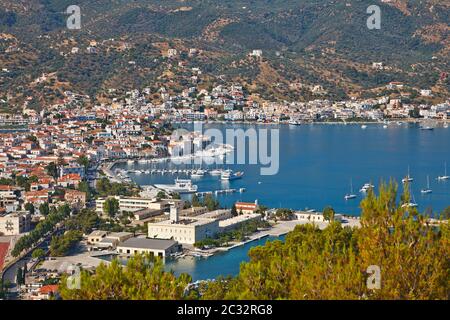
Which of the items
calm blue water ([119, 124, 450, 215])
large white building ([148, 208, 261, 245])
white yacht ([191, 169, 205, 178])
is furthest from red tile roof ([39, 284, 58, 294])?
white yacht ([191, 169, 205, 178])

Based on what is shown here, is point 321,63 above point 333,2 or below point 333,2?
below

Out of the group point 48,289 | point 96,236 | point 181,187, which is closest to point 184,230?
point 96,236

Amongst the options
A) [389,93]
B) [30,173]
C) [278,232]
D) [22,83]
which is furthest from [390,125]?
[278,232]

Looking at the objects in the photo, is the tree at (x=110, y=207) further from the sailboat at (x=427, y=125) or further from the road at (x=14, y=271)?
the sailboat at (x=427, y=125)

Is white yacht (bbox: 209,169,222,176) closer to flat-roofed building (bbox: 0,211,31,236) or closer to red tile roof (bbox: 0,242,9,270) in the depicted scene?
flat-roofed building (bbox: 0,211,31,236)

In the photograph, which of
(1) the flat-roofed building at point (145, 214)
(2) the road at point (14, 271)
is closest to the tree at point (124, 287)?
(2) the road at point (14, 271)

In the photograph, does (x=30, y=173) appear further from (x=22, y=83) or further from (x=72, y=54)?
(x=72, y=54)

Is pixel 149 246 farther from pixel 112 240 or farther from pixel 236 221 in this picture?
pixel 236 221
